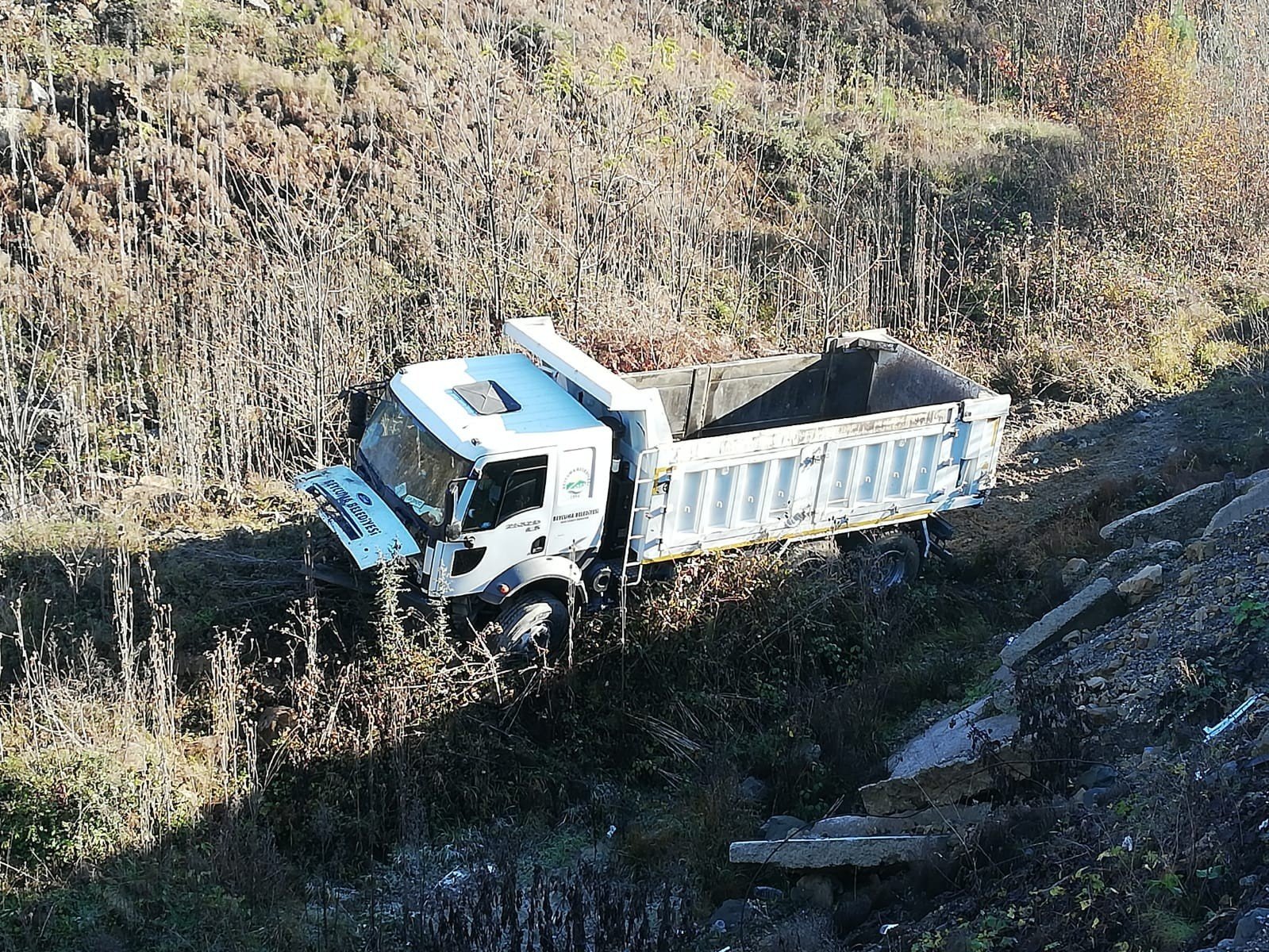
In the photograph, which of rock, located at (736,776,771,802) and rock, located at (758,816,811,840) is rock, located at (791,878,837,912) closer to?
rock, located at (758,816,811,840)

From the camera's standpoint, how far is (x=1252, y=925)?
15.1ft

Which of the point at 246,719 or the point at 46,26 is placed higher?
the point at 46,26

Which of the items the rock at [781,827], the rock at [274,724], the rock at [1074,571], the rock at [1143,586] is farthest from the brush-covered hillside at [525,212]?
the rock at [781,827]

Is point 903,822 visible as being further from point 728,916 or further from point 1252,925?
point 1252,925

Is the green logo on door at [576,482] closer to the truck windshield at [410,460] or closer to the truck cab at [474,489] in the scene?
the truck cab at [474,489]

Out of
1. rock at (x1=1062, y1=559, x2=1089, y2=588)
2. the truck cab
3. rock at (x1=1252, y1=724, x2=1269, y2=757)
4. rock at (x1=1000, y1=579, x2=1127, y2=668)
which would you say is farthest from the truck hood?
rock at (x1=1062, y1=559, x2=1089, y2=588)

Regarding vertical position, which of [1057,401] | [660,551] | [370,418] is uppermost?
[370,418]

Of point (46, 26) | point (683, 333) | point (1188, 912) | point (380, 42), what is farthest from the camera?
point (380, 42)

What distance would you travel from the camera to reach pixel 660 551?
29.5 ft

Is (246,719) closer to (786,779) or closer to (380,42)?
(786,779)

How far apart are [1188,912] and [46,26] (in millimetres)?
17117

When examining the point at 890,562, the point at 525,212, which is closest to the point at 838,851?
the point at 890,562

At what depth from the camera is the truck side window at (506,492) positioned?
815 cm

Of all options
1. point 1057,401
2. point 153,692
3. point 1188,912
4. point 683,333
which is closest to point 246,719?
point 153,692
